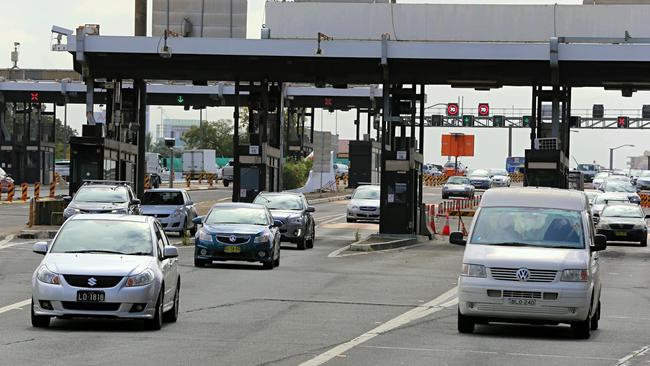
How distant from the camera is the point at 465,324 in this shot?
18.7 m

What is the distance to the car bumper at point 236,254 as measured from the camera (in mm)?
30969

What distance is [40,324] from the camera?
1784 cm

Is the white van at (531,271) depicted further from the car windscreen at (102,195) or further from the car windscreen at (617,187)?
the car windscreen at (617,187)

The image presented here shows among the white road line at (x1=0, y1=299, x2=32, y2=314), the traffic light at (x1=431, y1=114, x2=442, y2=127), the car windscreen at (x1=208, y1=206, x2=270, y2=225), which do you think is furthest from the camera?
the traffic light at (x1=431, y1=114, x2=442, y2=127)

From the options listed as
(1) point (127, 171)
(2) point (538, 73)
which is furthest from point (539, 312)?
(1) point (127, 171)

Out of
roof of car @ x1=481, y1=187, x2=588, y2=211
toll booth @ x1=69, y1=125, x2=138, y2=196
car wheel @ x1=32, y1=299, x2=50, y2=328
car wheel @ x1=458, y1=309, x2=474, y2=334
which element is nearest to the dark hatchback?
toll booth @ x1=69, y1=125, x2=138, y2=196

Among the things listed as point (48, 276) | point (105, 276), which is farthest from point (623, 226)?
point (48, 276)

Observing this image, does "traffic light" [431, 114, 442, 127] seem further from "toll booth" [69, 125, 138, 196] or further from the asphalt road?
the asphalt road

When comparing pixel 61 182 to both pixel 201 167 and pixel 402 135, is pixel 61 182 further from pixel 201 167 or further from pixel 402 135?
pixel 402 135

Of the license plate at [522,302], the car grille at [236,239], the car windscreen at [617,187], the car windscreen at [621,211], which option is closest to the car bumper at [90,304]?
the license plate at [522,302]

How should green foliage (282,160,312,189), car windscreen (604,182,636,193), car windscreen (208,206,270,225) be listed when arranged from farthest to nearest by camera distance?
green foliage (282,160,312,189)
car windscreen (604,182,636,193)
car windscreen (208,206,270,225)

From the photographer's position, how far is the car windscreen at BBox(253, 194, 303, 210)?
131 feet

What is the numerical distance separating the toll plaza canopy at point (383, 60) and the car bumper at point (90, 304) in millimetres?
29027

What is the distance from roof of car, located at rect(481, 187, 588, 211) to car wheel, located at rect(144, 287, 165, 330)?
486 cm
